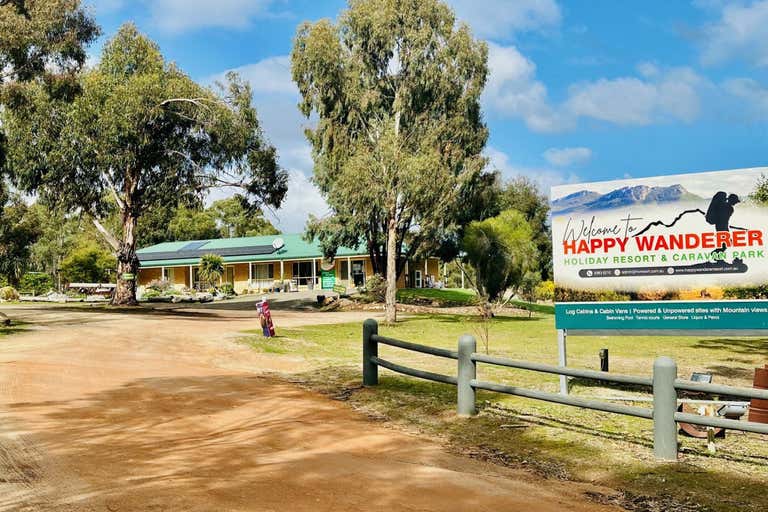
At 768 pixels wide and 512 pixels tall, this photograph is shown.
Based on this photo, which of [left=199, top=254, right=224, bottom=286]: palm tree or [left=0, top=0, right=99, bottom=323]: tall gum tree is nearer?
[left=0, top=0, right=99, bottom=323]: tall gum tree

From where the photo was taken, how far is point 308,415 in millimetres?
8945

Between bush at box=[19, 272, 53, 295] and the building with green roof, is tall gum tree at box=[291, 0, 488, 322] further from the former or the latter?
bush at box=[19, 272, 53, 295]

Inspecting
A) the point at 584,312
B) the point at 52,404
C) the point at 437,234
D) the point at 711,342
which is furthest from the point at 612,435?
the point at 437,234

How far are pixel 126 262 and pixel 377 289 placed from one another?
1468cm

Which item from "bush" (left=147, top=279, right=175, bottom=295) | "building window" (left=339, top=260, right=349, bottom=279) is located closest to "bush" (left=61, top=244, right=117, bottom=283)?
"bush" (left=147, top=279, right=175, bottom=295)

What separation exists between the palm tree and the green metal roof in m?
1.75

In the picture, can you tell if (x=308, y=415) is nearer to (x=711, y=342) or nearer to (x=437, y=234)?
(x=711, y=342)

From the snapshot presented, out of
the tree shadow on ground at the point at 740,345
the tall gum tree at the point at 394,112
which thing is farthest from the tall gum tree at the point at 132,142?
the tree shadow on ground at the point at 740,345

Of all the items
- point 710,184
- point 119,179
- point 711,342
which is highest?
point 119,179

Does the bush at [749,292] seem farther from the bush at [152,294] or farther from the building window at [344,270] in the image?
the building window at [344,270]

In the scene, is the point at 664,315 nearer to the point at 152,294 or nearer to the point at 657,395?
the point at 657,395

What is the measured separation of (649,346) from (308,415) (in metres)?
14.1

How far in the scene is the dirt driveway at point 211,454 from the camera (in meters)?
5.29

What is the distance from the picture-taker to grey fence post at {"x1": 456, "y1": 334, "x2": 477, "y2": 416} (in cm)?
874
